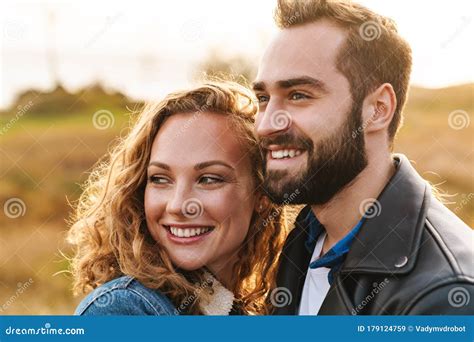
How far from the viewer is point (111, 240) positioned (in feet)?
11.3

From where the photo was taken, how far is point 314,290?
123 inches

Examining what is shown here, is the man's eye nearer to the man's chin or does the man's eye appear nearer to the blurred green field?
the man's chin

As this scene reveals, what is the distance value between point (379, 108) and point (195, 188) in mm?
920

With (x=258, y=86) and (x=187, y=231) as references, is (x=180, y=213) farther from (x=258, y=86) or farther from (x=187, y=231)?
(x=258, y=86)

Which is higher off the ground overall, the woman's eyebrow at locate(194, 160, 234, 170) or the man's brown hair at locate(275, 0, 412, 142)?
the man's brown hair at locate(275, 0, 412, 142)

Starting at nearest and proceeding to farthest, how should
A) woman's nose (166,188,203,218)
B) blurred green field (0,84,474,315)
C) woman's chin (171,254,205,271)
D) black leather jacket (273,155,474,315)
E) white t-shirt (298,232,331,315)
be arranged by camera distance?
black leather jacket (273,155,474,315) → white t-shirt (298,232,331,315) → woman's nose (166,188,203,218) → woman's chin (171,254,205,271) → blurred green field (0,84,474,315)

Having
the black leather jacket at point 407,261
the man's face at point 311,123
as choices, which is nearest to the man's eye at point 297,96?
the man's face at point 311,123

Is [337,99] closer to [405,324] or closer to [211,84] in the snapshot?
[211,84]

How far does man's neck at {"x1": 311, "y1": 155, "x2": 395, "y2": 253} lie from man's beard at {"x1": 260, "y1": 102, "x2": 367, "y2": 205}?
3 cm

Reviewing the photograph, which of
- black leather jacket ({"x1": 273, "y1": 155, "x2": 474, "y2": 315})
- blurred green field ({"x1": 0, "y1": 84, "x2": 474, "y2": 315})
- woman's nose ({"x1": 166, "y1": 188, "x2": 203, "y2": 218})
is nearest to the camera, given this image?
black leather jacket ({"x1": 273, "y1": 155, "x2": 474, "y2": 315})

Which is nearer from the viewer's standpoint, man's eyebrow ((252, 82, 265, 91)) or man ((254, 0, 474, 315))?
man ((254, 0, 474, 315))

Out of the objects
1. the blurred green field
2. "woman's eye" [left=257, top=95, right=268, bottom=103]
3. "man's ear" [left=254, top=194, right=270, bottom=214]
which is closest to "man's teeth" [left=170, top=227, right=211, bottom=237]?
"man's ear" [left=254, top=194, right=270, bottom=214]

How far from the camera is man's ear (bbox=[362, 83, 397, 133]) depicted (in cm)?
318

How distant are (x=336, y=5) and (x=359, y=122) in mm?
549
